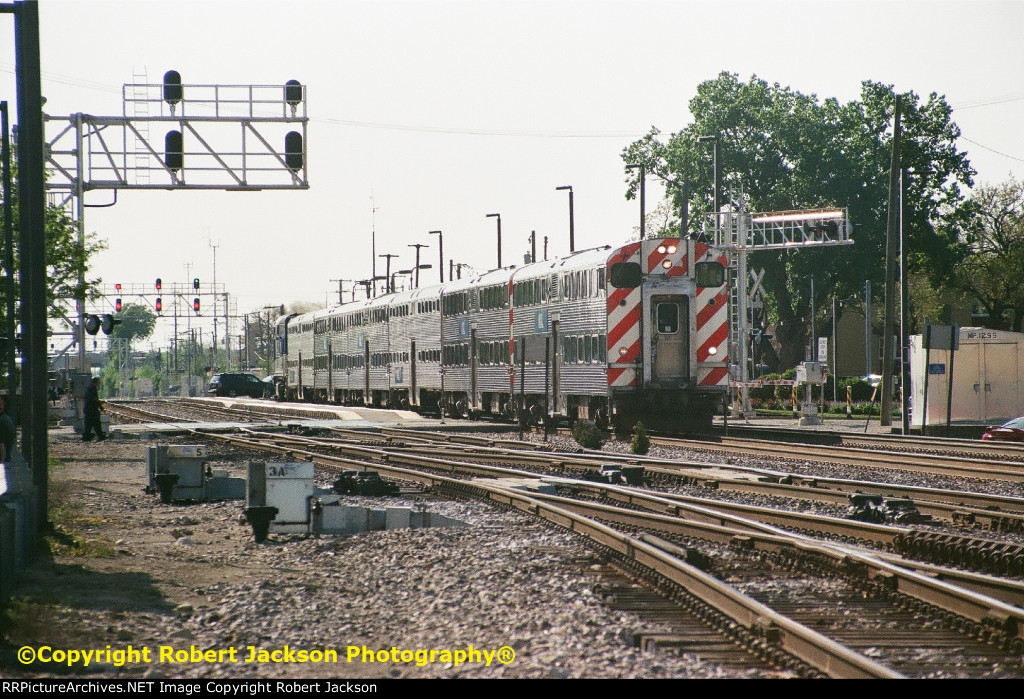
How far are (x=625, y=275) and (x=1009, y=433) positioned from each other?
772cm

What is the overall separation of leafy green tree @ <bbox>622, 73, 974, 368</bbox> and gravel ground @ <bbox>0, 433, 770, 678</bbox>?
52.4 meters

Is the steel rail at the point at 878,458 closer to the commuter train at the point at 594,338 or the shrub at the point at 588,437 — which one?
the shrub at the point at 588,437

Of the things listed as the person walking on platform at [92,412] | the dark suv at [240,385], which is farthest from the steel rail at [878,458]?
the dark suv at [240,385]

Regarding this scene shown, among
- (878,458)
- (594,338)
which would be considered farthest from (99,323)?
(878,458)

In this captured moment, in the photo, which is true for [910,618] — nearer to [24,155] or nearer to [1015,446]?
[24,155]

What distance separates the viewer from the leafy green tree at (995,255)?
62.4 m

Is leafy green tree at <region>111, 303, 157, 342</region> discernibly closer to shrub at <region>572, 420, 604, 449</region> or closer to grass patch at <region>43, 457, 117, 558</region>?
shrub at <region>572, 420, 604, 449</region>

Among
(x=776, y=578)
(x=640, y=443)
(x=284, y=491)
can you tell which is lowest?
(x=776, y=578)

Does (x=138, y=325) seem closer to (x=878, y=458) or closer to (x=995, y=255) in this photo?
(x=995, y=255)

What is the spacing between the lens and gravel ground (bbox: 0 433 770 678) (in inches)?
271

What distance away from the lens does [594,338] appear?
26375mm

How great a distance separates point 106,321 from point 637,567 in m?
26.9

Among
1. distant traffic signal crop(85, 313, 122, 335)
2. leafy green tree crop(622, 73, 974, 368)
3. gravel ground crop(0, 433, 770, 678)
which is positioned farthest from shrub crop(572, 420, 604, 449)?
leafy green tree crop(622, 73, 974, 368)

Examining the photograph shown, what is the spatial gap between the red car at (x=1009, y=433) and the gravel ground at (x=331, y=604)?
13972mm
